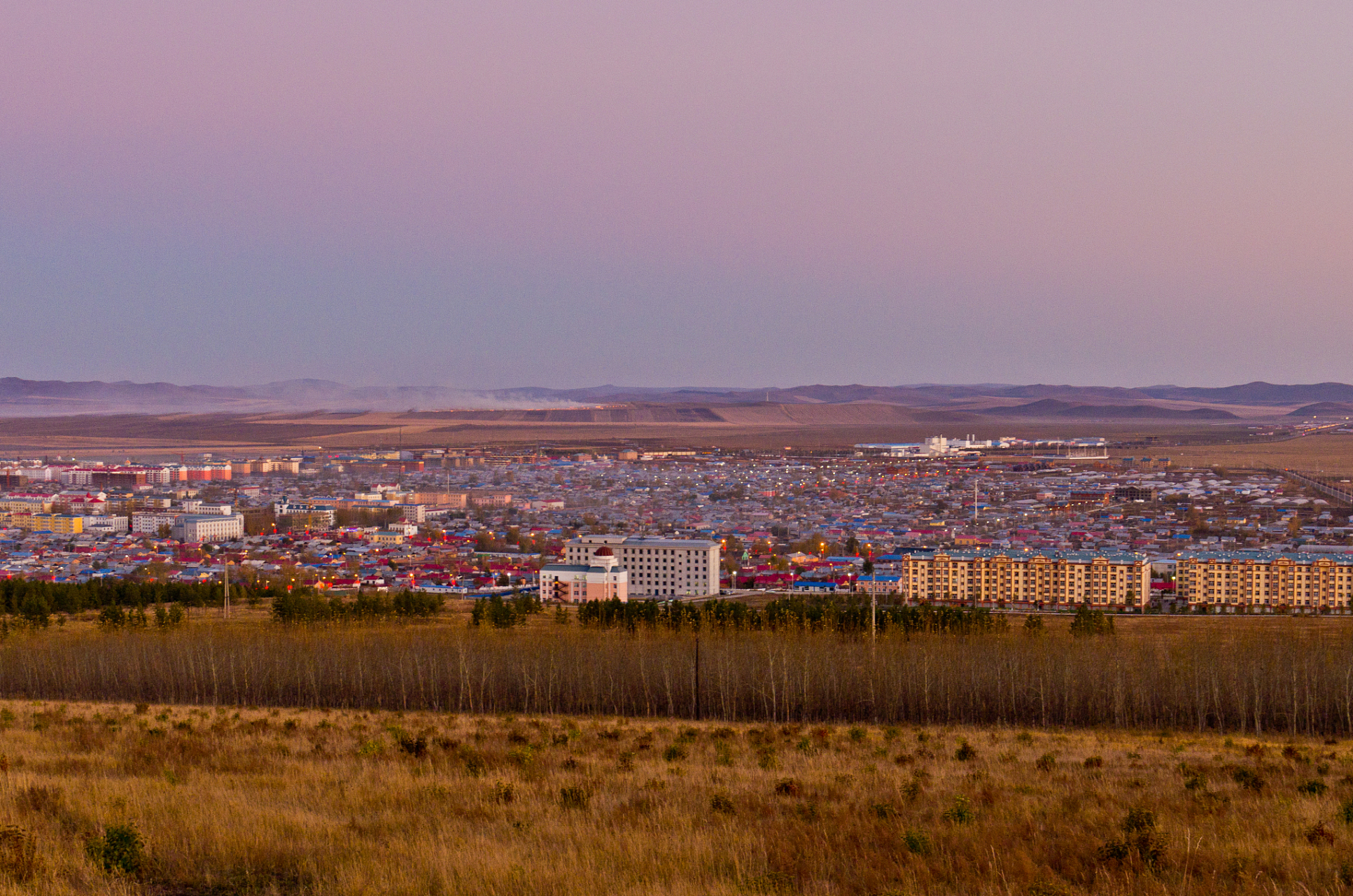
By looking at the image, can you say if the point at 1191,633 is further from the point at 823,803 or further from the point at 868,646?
the point at 823,803

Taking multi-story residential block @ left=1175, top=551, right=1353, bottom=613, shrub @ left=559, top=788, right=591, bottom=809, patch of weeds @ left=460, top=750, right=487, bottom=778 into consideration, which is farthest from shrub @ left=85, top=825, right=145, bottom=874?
multi-story residential block @ left=1175, top=551, right=1353, bottom=613

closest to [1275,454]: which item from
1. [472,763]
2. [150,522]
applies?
[150,522]

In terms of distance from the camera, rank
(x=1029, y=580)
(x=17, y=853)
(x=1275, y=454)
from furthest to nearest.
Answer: (x=1275, y=454) < (x=1029, y=580) < (x=17, y=853)

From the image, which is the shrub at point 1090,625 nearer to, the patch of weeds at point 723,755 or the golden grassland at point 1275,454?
the patch of weeds at point 723,755

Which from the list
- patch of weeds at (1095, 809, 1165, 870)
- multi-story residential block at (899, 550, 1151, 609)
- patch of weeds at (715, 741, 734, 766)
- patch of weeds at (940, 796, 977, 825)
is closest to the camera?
patch of weeds at (1095, 809, 1165, 870)

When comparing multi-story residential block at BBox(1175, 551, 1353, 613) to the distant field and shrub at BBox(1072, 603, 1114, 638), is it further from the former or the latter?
the distant field

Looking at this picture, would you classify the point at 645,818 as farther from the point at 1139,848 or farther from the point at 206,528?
the point at 206,528
